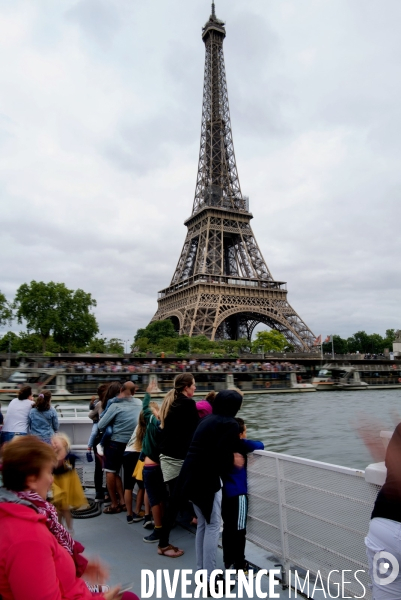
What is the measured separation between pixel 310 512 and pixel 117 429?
2.66 meters

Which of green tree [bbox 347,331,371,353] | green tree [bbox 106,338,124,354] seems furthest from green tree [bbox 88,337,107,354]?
green tree [bbox 347,331,371,353]

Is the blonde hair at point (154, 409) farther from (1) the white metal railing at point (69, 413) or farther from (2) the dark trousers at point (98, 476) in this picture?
(1) the white metal railing at point (69, 413)

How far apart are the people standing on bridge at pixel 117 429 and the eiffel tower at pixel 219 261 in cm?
5569

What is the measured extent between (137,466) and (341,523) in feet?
8.16

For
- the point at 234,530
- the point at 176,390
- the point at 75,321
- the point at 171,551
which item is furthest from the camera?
the point at 75,321

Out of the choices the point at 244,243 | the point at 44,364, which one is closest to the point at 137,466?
the point at 44,364

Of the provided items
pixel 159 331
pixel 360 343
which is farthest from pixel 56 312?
pixel 360 343

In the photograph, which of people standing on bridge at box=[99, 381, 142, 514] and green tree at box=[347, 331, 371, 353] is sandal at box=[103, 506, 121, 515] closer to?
people standing on bridge at box=[99, 381, 142, 514]

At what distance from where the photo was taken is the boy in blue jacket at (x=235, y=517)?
402 cm

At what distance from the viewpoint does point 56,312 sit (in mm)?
63406

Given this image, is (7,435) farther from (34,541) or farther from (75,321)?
(75,321)

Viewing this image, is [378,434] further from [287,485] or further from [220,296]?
[220,296]

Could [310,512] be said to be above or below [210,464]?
below

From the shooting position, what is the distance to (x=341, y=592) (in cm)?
364
